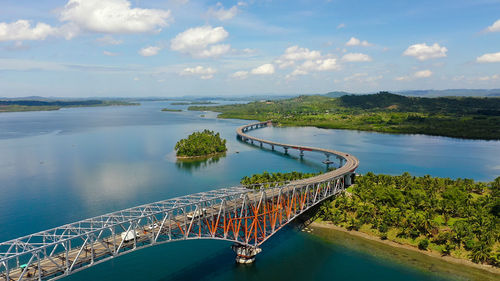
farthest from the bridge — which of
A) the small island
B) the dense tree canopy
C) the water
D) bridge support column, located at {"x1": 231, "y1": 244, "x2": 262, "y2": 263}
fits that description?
the small island

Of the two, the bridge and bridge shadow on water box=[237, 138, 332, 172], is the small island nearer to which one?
bridge shadow on water box=[237, 138, 332, 172]

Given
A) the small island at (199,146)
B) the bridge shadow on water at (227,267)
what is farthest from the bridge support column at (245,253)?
the small island at (199,146)

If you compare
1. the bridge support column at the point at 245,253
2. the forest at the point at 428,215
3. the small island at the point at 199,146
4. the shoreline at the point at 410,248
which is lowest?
the shoreline at the point at 410,248

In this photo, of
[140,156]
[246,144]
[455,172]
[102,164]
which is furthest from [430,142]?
[102,164]

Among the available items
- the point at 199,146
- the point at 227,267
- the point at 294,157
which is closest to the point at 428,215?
the point at 227,267

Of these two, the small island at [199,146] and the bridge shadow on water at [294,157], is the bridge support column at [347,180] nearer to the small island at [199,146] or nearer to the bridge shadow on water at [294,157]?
the bridge shadow on water at [294,157]

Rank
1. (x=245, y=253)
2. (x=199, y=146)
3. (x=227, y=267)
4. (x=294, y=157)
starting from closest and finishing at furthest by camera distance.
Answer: (x=227, y=267) → (x=245, y=253) → (x=199, y=146) → (x=294, y=157)

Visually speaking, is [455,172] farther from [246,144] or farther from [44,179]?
[44,179]

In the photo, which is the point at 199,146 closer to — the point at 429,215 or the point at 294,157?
the point at 294,157
